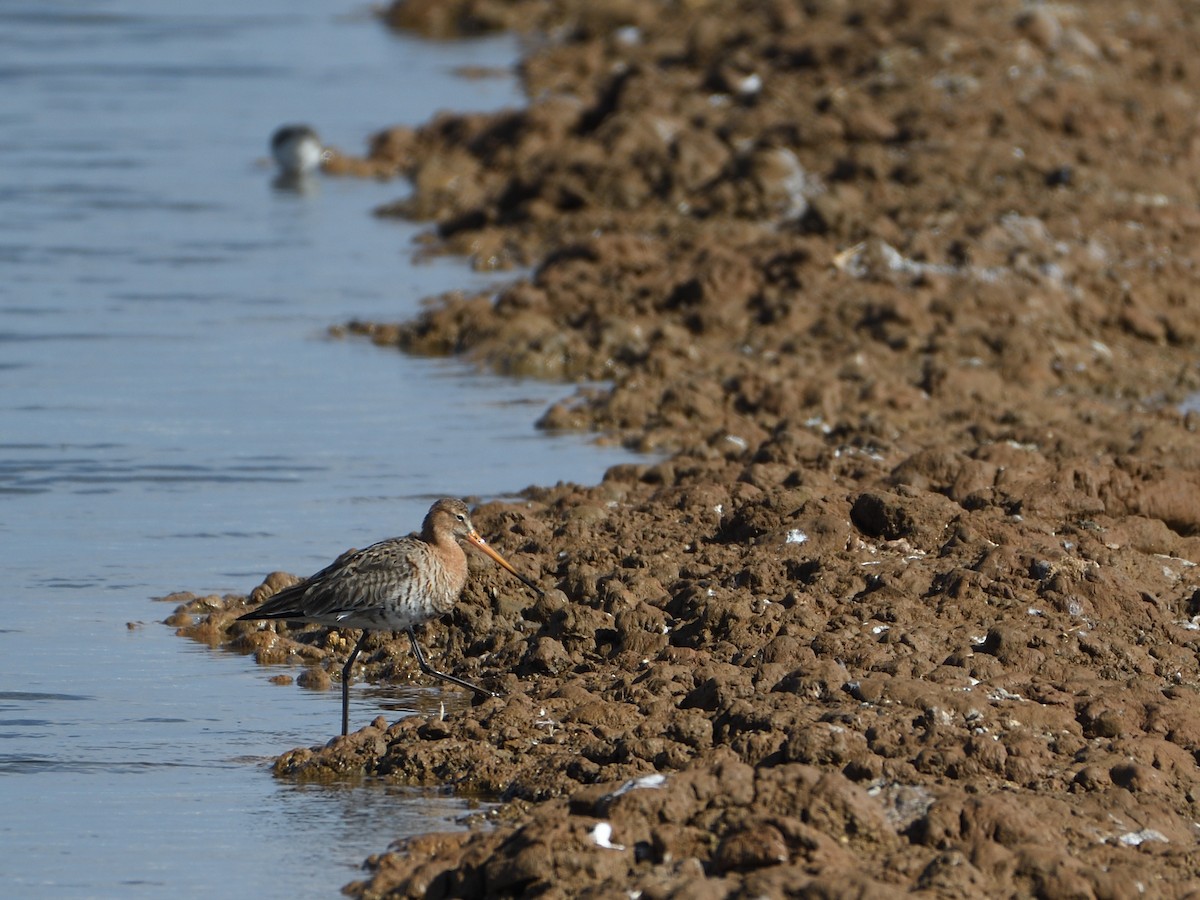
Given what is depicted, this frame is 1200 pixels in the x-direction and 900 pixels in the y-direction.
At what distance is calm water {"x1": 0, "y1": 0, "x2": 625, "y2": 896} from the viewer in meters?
7.12

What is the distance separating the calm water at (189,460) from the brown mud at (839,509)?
40 cm

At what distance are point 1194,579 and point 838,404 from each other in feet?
13.3

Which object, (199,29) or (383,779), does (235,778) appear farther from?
(199,29)

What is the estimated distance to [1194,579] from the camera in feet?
29.1

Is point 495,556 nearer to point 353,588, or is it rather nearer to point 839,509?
point 353,588

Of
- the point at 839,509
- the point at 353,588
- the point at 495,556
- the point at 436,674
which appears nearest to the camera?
the point at 353,588

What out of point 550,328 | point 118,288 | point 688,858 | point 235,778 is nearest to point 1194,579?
point 688,858

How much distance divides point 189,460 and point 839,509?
4.47 metres

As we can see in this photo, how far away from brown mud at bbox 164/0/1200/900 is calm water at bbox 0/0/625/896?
0.40 meters

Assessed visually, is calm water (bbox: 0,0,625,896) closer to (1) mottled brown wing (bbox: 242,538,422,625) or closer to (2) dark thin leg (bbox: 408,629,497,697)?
(2) dark thin leg (bbox: 408,629,497,697)

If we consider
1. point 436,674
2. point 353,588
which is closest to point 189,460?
point 436,674

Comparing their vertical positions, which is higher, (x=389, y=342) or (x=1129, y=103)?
(x=1129, y=103)

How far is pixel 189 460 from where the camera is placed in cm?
1210

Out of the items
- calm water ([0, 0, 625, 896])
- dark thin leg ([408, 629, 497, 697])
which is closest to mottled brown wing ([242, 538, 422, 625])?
dark thin leg ([408, 629, 497, 697])
